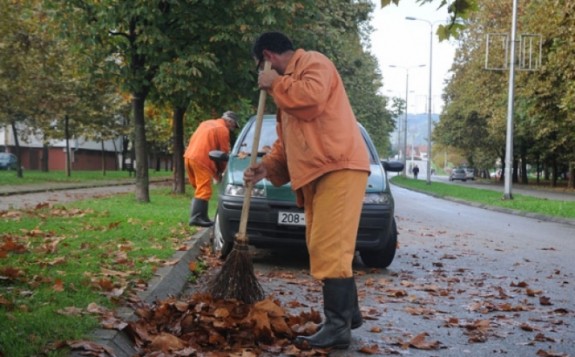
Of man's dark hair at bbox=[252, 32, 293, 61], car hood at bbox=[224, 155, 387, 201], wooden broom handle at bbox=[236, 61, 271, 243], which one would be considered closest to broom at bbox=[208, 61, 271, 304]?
wooden broom handle at bbox=[236, 61, 271, 243]

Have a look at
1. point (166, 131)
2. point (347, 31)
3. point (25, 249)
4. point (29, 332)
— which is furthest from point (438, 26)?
point (166, 131)

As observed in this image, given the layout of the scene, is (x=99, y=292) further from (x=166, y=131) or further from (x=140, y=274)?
(x=166, y=131)

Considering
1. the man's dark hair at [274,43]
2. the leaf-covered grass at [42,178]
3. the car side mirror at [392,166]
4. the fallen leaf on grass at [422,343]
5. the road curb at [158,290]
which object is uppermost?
the man's dark hair at [274,43]

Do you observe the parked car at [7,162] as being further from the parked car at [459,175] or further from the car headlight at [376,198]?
the car headlight at [376,198]

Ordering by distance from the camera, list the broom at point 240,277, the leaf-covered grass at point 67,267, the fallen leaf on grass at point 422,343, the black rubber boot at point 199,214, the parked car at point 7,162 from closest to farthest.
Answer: the leaf-covered grass at point 67,267 < the fallen leaf on grass at point 422,343 < the broom at point 240,277 < the black rubber boot at point 199,214 < the parked car at point 7,162

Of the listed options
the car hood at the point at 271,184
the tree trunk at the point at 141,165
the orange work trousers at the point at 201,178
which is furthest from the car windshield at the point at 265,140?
the tree trunk at the point at 141,165

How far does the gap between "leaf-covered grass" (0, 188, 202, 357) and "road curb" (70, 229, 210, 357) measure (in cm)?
8

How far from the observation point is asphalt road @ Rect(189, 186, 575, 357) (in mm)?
4600

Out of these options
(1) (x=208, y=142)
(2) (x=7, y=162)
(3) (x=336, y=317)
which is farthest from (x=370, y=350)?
(2) (x=7, y=162)

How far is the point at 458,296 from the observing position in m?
6.41

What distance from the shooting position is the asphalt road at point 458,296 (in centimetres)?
460

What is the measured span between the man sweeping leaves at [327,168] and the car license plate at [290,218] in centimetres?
301

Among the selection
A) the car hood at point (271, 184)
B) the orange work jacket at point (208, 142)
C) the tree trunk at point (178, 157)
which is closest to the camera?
the car hood at point (271, 184)

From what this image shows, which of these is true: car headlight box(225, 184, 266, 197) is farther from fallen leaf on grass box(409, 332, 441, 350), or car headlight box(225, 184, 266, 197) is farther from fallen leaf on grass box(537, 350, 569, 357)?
fallen leaf on grass box(537, 350, 569, 357)
